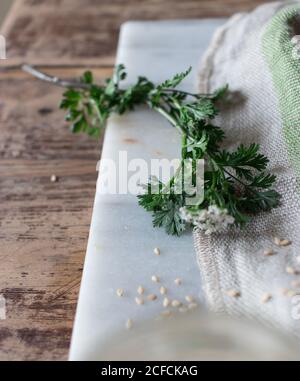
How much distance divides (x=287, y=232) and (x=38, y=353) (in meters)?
0.45

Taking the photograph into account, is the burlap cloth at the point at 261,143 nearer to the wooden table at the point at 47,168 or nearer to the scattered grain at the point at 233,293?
the scattered grain at the point at 233,293

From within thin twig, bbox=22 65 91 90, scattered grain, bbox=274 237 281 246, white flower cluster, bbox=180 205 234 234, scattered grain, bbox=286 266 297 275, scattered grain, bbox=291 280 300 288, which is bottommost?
scattered grain, bbox=291 280 300 288

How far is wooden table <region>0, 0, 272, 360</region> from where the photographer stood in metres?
0.93

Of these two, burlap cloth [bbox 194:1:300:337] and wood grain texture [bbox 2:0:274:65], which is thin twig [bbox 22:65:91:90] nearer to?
wood grain texture [bbox 2:0:274:65]

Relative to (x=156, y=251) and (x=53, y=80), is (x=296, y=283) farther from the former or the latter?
(x=53, y=80)

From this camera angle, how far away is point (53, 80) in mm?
1407

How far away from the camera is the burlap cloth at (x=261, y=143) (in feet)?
2.77

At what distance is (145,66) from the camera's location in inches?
55.8

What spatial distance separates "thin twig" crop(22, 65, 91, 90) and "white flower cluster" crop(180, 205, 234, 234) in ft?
1.86

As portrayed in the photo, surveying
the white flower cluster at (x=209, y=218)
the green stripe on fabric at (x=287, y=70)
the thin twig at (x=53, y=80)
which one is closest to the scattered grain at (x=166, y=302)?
the white flower cluster at (x=209, y=218)

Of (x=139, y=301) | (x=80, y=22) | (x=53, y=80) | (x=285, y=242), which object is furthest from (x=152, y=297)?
(x=80, y=22)

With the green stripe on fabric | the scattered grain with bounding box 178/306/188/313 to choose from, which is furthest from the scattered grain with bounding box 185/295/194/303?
the green stripe on fabric

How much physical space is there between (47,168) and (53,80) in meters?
0.29
